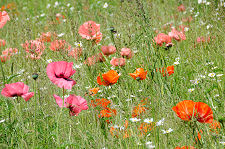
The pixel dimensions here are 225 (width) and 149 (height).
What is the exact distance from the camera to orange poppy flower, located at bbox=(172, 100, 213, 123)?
3.43 ft

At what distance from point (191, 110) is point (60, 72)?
0.56 m

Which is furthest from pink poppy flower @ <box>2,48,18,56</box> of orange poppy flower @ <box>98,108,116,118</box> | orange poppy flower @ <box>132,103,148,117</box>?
orange poppy flower @ <box>132,103,148,117</box>

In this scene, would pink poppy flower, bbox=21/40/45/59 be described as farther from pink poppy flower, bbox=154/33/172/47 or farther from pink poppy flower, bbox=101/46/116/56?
pink poppy flower, bbox=154/33/172/47

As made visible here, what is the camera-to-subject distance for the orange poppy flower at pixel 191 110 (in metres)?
1.04

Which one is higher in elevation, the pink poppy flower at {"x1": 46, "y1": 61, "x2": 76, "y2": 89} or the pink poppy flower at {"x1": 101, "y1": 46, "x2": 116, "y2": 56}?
the pink poppy flower at {"x1": 101, "y1": 46, "x2": 116, "y2": 56}

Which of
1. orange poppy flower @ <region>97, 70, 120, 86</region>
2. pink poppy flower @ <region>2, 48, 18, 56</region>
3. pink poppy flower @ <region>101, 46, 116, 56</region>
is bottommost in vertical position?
orange poppy flower @ <region>97, 70, 120, 86</region>

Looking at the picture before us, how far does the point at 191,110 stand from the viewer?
3.44ft

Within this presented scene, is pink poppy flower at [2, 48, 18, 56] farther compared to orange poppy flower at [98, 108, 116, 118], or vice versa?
pink poppy flower at [2, 48, 18, 56]

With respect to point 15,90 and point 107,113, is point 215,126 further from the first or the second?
point 15,90

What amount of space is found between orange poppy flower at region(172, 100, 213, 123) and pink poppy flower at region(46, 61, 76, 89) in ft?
1.47

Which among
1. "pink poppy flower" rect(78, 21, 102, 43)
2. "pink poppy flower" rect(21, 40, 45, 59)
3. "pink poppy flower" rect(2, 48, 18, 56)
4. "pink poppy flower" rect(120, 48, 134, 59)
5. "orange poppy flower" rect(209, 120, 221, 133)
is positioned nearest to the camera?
"orange poppy flower" rect(209, 120, 221, 133)

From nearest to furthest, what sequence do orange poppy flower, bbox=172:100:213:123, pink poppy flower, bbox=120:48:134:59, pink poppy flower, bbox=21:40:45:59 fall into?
orange poppy flower, bbox=172:100:213:123 → pink poppy flower, bbox=21:40:45:59 → pink poppy flower, bbox=120:48:134:59

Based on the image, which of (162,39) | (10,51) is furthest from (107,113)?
(10,51)

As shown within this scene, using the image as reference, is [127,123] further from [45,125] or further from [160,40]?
[160,40]
